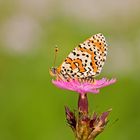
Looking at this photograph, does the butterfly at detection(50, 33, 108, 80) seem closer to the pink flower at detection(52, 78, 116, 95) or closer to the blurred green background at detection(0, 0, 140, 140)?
the pink flower at detection(52, 78, 116, 95)

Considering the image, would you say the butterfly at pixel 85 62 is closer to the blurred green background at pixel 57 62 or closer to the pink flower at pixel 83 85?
the pink flower at pixel 83 85

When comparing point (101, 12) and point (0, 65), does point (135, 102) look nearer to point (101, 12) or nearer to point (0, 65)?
point (0, 65)

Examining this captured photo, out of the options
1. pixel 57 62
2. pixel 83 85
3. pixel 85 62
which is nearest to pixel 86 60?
pixel 85 62

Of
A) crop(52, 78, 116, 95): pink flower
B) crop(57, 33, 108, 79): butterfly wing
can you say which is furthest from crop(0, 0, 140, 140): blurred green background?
crop(52, 78, 116, 95): pink flower

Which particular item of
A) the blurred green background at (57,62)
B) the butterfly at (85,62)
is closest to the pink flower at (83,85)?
the butterfly at (85,62)

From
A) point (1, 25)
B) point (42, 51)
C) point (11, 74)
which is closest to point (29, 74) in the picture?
point (11, 74)

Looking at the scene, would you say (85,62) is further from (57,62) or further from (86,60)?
(57,62)
